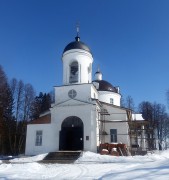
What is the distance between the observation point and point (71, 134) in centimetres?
2492

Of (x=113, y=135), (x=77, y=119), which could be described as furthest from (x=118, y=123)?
(x=77, y=119)

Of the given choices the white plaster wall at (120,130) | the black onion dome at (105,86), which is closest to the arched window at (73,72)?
the white plaster wall at (120,130)

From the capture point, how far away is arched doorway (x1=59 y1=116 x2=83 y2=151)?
24.3 metres

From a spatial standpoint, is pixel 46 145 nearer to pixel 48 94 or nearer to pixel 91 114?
pixel 91 114

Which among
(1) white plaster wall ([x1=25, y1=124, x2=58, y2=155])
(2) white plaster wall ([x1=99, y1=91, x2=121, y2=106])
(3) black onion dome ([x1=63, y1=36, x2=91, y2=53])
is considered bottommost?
(1) white plaster wall ([x1=25, y1=124, x2=58, y2=155])

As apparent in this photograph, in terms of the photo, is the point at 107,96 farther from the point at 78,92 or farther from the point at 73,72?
the point at 78,92

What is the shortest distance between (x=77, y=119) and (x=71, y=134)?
1727 millimetres

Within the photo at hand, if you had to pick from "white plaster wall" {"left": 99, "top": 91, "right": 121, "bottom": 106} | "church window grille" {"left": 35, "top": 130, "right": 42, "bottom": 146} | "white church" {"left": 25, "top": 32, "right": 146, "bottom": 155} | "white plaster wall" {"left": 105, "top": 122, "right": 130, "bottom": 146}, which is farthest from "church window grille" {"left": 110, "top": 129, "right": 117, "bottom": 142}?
"white plaster wall" {"left": 99, "top": 91, "right": 121, "bottom": 106}

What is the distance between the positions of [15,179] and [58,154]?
1167 centimetres

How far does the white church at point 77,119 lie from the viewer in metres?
24.1

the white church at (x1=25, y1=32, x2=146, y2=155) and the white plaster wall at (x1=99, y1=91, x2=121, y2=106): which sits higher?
the white plaster wall at (x1=99, y1=91, x2=121, y2=106)

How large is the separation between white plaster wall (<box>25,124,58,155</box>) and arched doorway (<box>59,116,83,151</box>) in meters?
0.77

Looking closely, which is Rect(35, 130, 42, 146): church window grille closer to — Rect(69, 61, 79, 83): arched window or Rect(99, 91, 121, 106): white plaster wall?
Rect(69, 61, 79, 83): arched window

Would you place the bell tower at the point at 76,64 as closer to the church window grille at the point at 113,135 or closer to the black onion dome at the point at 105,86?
the church window grille at the point at 113,135
